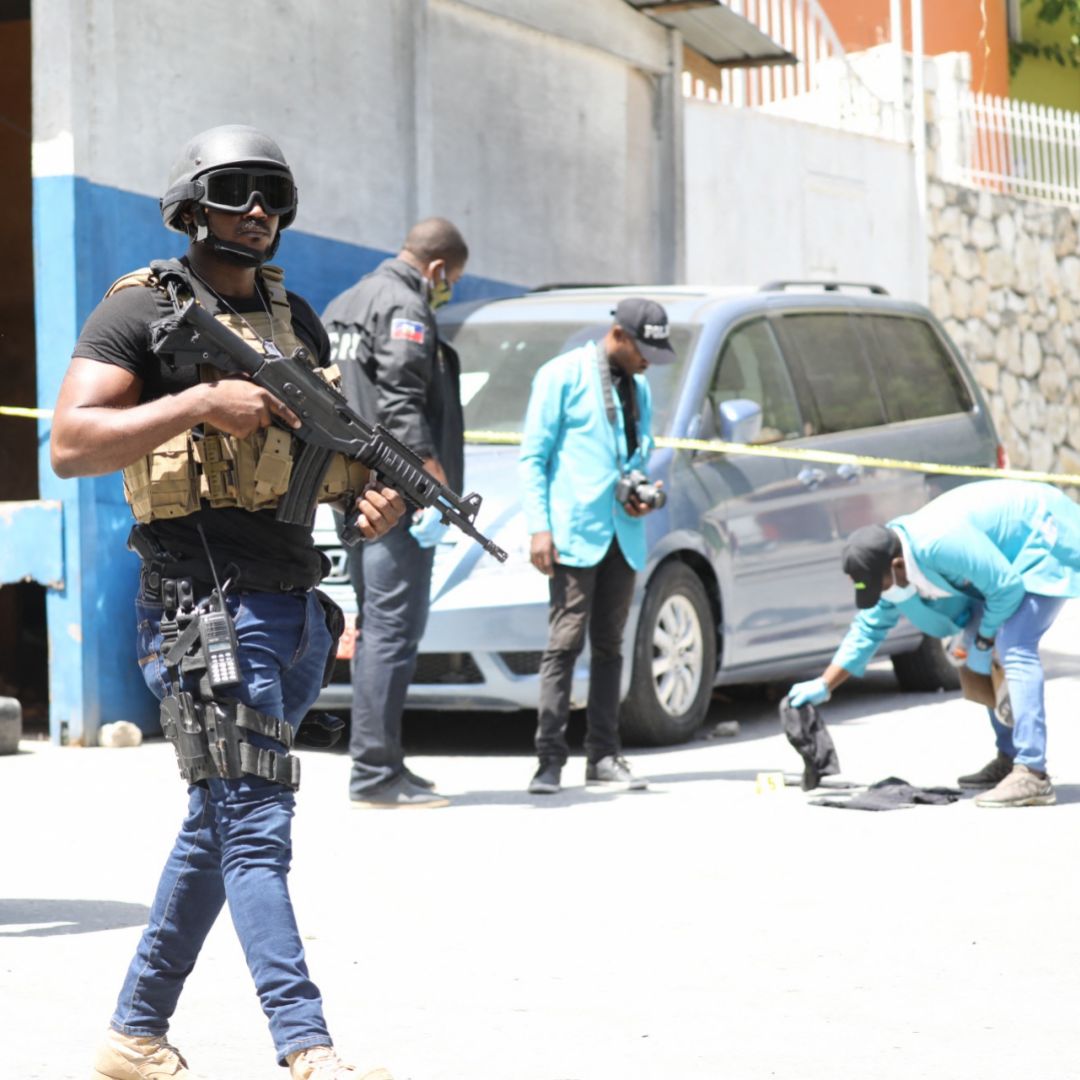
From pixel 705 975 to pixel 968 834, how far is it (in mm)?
2103

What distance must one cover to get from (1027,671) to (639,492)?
60.0 inches

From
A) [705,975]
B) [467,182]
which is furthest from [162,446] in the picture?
[467,182]

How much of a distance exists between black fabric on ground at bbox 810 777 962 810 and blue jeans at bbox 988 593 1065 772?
0.29 m

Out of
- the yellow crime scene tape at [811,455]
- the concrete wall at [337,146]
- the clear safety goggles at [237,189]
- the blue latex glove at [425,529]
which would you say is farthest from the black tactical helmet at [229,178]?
the concrete wall at [337,146]

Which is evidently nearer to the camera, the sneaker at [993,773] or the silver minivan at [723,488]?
the sneaker at [993,773]

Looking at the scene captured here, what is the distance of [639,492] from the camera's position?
799 cm

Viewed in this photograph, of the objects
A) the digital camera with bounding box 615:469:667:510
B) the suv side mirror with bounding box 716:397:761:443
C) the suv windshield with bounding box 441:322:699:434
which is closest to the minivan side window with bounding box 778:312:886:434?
the suv windshield with bounding box 441:322:699:434

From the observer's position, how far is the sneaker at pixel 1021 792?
733 centimetres

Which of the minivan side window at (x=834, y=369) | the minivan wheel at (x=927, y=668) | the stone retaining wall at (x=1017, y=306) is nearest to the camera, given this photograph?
the minivan side window at (x=834, y=369)

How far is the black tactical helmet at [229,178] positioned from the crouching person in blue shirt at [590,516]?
3961mm

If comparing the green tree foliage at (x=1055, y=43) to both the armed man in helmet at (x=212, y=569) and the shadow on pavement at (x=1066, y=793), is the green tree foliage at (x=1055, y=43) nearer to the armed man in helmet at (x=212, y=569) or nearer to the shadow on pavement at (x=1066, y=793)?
the shadow on pavement at (x=1066, y=793)

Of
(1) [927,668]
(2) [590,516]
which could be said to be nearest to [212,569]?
(2) [590,516]

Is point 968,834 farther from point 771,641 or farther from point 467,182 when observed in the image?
point 467,182

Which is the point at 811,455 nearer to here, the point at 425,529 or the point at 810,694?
the point at 810,694
